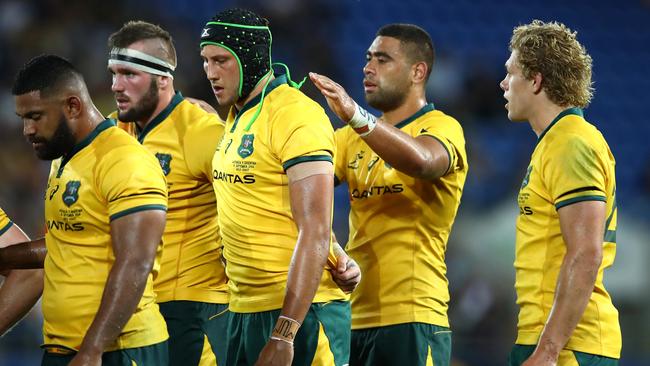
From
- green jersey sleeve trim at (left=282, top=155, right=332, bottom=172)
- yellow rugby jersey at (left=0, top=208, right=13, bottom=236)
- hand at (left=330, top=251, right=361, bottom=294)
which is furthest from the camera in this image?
yellow rugby jersey at (left=0, top=208, right=13, bottom=236)

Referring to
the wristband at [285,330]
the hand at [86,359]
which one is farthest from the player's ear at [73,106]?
the wristband at [285,330]

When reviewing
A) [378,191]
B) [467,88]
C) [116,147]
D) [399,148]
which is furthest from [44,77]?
[467,88]

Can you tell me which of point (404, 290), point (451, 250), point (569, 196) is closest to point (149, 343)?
point (404, 290)

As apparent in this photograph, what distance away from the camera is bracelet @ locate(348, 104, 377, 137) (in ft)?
16.3

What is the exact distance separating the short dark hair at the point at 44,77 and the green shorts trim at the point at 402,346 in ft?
6.63

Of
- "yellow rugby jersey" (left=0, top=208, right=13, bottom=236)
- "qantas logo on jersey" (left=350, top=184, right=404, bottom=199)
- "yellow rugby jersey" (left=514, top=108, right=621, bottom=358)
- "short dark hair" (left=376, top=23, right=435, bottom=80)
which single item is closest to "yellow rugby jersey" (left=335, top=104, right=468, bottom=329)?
"qantas logo on jersey" (left=350, top=184, right=404, bottom=199)

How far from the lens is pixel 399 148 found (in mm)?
5113

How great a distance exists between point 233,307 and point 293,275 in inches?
24.2

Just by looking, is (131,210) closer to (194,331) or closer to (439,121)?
(194,331)

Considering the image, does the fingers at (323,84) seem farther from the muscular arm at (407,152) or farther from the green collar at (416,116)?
the green collar at (416,116)

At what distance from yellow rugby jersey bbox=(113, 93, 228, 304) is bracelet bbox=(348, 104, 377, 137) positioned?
31.7 inches

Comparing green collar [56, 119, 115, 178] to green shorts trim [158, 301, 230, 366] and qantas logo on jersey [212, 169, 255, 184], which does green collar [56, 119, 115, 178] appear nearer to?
Result: qantas logo on jersey [212, 169, 255, 184]

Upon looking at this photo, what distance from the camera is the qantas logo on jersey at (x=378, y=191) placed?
552cm

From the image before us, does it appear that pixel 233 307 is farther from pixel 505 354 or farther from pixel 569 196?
pixel 505 354
